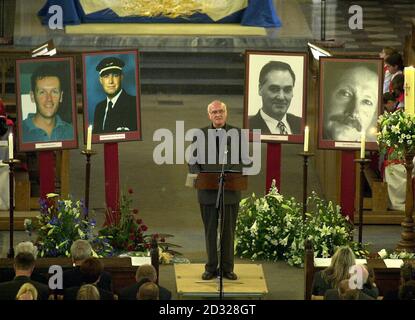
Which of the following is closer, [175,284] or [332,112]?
[175,284]

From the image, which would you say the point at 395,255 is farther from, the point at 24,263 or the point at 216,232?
the point at 24,263

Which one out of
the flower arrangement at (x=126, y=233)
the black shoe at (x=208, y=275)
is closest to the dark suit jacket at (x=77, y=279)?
the black shoe at (x=208, y=275)

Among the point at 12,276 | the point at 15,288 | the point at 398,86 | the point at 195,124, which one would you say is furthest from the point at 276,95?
the point at 195,124

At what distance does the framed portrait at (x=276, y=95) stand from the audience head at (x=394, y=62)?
7.35 ft

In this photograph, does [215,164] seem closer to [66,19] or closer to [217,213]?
[217,213]

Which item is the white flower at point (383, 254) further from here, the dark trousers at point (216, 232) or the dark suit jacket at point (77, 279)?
the dark suit jacket at point (77, 279)

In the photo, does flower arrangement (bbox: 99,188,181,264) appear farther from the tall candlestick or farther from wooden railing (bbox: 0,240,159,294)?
the tall candlestick

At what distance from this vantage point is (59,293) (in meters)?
12.1

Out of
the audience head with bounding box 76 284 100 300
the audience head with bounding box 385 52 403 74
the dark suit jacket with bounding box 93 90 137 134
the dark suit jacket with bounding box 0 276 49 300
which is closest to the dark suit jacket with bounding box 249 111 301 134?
the dark suit jacket with bounding box 93 90 137 134

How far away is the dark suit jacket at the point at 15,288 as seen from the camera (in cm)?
1181

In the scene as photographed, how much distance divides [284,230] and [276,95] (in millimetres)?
1493
